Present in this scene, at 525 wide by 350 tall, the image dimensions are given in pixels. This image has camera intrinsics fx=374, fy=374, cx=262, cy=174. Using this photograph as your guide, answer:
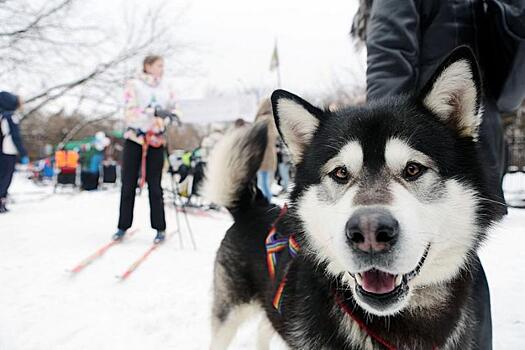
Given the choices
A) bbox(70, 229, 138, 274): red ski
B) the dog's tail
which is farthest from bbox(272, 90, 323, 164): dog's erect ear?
bbox(70, 229, 138, 274): red ski

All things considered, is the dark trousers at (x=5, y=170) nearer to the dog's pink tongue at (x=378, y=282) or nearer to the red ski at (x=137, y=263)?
the red ski at (x=137, y=263)

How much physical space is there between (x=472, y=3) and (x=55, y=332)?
107 inches

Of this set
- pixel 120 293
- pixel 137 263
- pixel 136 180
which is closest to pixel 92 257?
pixel 137 263

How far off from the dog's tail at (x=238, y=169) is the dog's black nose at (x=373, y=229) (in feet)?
3.75

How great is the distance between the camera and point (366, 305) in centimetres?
113

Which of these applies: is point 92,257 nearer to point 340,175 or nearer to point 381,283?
point 340,175

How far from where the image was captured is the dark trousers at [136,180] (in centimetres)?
405

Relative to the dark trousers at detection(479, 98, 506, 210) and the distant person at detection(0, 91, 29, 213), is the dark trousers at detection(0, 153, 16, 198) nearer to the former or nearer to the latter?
the distant person at detection(0, 91, 29, 213)

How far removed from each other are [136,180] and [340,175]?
324cm

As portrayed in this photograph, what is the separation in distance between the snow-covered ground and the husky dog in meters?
0.30

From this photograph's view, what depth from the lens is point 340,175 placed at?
1.34 m

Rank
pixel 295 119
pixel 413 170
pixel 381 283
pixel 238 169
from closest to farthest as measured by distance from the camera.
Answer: pixel 381 283, pixel 413 170, pixel 295 119, pixel 238 169

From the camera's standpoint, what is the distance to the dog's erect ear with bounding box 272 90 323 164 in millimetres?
1469

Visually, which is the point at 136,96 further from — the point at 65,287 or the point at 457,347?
the point at 457,347
